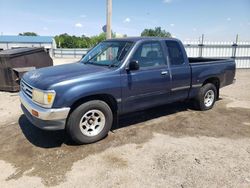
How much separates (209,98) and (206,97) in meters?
0.13

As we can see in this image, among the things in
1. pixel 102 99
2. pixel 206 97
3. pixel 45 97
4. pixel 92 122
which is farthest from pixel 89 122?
pixel 206 97

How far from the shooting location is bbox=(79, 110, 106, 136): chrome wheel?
13.7 feet

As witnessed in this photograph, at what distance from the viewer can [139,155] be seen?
154 inches

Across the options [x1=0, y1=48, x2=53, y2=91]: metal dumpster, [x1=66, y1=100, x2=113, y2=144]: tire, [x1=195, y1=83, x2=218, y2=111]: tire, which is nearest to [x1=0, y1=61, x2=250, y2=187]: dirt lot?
[x1=66, y1=100, x2=113, y2=144]: tire

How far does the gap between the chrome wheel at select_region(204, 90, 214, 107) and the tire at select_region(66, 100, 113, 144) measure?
3.14 m

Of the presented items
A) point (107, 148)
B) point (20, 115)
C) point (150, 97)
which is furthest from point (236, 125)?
point (20, 115)

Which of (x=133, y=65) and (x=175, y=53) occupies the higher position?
(x=175, y=53)

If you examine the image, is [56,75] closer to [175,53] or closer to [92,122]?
[92,122]

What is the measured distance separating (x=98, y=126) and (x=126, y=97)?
757mm

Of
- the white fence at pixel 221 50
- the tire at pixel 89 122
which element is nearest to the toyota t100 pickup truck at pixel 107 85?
the tire at pixel 89 122

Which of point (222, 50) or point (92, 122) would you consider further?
point (222, 50)

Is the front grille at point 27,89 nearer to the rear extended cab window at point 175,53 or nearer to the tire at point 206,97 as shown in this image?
the rear extended cab window at point 175,53

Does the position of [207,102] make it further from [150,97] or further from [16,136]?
[16,136]

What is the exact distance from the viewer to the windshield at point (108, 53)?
4.66 m
